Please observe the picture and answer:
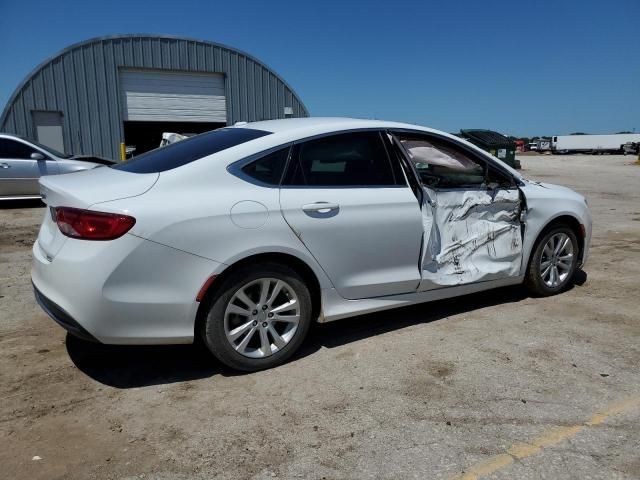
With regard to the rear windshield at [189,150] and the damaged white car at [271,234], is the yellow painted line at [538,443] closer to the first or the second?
the damaged white car at [271,234]

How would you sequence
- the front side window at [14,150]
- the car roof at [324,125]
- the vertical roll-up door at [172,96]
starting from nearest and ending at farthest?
1. the car roof at [324,125]
2. the front side window at [14,150]
3. the vertical roll-up door at [172,96]

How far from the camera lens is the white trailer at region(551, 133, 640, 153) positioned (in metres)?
57.8

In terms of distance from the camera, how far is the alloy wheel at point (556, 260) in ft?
15.9

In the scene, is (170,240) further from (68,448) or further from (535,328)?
(535,328)

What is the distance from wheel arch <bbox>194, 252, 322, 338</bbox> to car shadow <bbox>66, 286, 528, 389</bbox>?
1.12 feet

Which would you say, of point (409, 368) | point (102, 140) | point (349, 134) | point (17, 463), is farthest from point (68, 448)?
point (102, 140)

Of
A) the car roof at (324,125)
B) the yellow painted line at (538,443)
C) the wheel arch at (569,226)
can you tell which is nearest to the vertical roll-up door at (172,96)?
the car roof at (324,125)

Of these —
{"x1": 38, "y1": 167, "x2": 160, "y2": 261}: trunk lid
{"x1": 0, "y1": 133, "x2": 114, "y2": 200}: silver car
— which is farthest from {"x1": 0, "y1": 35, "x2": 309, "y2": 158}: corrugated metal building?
{"x1": 38, "y1": 167, "x2": 160, "y2": 261}: trunk lid

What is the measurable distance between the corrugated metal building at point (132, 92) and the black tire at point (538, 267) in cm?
1809

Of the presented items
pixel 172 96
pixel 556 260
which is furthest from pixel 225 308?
pixel 172 96

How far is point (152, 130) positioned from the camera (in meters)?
23.8

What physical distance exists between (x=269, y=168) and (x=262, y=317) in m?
0.96

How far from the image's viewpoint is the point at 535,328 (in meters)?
4.20

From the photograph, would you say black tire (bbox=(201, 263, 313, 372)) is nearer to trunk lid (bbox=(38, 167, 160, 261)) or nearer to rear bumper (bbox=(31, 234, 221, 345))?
rear bumper (bbox=(31, 234, 221, 345))
